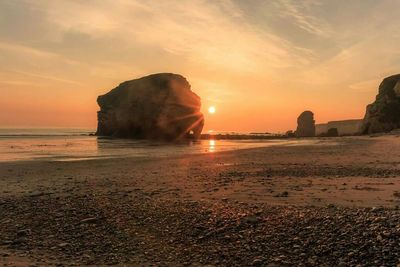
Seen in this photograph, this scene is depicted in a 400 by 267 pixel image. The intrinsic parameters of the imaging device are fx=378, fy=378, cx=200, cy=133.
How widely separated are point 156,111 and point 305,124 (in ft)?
280

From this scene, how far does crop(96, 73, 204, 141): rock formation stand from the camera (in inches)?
3944

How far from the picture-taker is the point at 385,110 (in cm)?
9331

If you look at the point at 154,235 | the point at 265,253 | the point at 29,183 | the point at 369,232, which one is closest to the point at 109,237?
the point at 154,235

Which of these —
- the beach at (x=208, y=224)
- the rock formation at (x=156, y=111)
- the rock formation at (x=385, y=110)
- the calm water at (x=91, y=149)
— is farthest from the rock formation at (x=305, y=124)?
the beach at (x=208, y=224)

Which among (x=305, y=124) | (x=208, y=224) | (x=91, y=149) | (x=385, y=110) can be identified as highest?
(x=385, y=110)

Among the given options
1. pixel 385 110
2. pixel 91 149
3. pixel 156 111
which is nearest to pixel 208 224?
pixel 91 149

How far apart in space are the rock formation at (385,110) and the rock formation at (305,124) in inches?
2368

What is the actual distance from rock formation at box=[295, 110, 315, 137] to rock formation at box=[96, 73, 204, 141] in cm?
6812

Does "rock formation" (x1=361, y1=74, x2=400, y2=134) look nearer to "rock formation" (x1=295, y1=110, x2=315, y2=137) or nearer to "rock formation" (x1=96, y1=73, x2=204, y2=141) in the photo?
"rock formation" (x1=96, y1=73, x2=204, y2=141)

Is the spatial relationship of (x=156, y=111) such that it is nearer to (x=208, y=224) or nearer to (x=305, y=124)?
(x=305, y=124)

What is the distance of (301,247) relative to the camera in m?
6.73

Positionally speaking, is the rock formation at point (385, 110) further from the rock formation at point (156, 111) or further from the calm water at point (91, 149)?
the calm water at point (91, 149)

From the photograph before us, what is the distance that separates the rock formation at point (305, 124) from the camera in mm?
161875

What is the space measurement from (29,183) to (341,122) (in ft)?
620
